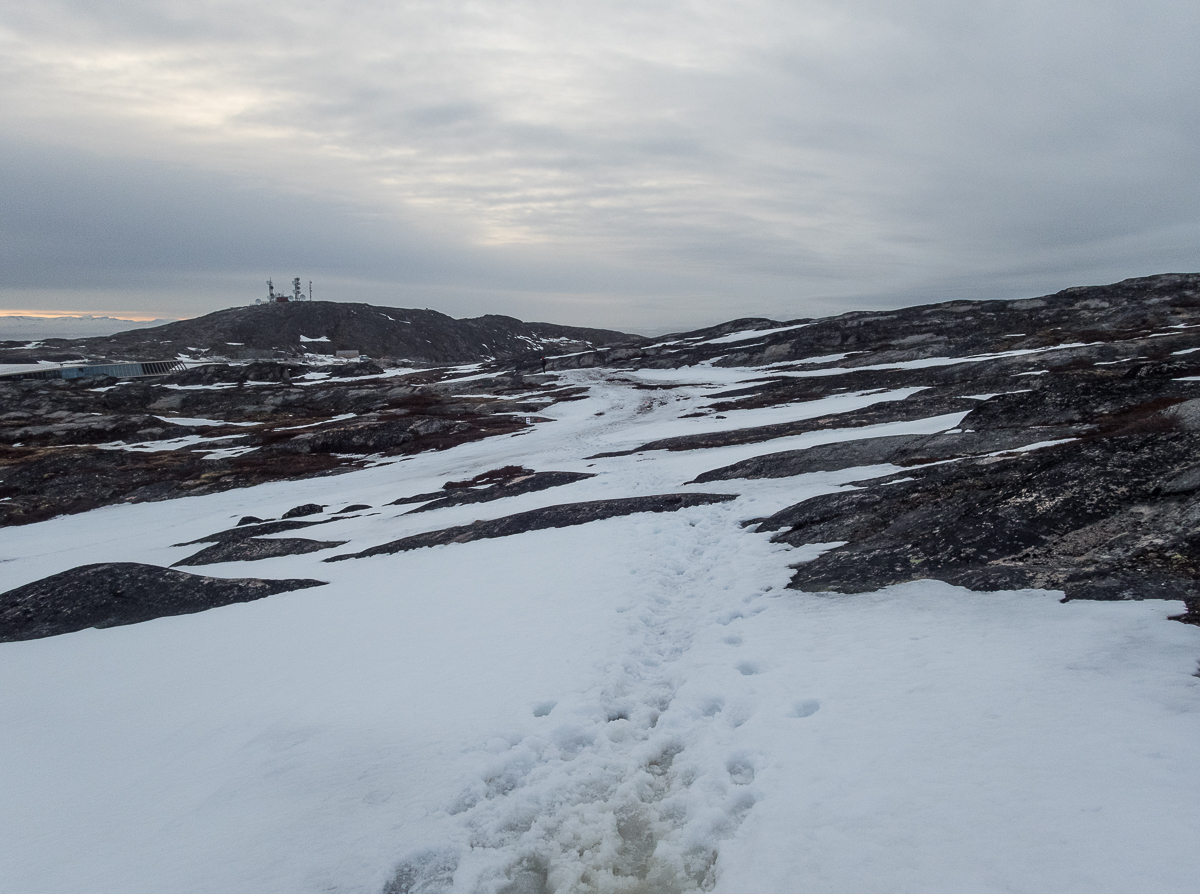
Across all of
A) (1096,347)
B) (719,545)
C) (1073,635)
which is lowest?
(719,545)

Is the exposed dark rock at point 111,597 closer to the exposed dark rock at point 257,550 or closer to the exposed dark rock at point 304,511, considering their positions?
the exposed dark rock at point 257,550

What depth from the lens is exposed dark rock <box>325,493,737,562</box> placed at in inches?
768

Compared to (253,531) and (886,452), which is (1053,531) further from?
(253,531)

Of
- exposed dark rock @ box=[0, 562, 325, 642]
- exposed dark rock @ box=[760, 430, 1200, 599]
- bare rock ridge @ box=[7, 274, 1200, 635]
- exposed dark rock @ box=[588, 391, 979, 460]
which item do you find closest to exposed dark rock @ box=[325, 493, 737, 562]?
bare rock ridge @ box=[7, 274, 1200, 635]

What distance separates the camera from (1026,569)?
368 inches

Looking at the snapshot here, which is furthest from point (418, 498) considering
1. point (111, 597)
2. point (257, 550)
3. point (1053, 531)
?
point (1053, 531)

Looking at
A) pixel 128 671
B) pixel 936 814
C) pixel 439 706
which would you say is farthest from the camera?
pixel 128 671

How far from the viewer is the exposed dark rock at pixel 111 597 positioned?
1421 centimetres

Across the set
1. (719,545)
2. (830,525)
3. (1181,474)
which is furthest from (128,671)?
(1181,474)

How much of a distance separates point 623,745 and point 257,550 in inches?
846

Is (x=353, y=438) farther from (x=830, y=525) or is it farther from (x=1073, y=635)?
(x=1073, y=635)

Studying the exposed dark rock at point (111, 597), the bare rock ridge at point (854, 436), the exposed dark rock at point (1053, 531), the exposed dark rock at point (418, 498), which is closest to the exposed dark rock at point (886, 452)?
the bare rock ridge at point (854, 436)

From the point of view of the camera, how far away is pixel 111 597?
14.9 meters

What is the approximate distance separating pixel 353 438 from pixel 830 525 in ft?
179
